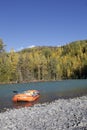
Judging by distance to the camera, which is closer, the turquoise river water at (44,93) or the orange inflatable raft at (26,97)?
the turquoise river water at (44,93)

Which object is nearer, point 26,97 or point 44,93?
point 26,97

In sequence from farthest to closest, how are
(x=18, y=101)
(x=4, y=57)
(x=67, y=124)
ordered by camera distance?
(x=4, y=57), (x=18, y=101), (x=67, y=124)

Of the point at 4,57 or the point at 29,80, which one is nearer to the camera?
the point at 4,57

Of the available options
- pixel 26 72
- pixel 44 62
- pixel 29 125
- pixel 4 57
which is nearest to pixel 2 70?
pixel 4 57

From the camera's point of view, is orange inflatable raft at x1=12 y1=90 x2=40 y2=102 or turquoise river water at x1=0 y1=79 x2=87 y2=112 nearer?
turquoise river water at x1=0 y1=79 x2=87 y2=112

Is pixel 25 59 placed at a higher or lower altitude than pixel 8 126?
Answer: higher

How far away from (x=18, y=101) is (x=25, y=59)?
11407 cm

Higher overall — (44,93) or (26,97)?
(26,97)

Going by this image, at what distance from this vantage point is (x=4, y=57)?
13288cm

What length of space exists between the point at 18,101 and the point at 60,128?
119 feet

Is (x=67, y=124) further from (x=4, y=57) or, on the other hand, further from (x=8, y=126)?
(x=4, y=57)

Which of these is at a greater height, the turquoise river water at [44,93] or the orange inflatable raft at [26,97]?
the orange inflatable raft at [26,97]

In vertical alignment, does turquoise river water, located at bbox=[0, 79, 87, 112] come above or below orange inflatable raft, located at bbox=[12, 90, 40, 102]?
below

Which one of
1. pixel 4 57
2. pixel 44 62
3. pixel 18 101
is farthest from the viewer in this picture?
pixel 44 62
